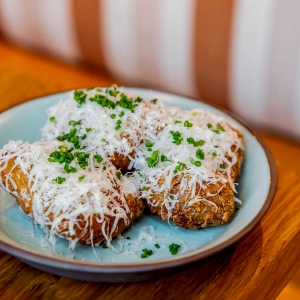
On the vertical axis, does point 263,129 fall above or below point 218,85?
below

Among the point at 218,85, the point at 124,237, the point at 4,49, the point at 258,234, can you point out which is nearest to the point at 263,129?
the point at 218,85

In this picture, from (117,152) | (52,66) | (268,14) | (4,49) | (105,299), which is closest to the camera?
(105,299)

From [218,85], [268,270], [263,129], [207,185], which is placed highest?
[207,185]

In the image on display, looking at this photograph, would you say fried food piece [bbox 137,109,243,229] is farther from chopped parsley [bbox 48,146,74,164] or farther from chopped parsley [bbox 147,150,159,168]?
chopped parsley [bbox 48,146,74,164]

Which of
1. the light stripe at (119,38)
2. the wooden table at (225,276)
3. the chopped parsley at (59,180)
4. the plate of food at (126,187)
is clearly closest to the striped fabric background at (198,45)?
the light stripe at (119,38)

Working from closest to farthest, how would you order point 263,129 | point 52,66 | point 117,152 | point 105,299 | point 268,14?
point 105,299 < point 117,152 < point 268,14 < point 263,129 < point 52,66

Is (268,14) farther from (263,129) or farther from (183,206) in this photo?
(183,206)

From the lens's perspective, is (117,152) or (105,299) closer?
(105,299)

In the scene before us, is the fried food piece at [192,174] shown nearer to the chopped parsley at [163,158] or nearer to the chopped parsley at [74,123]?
the chopped parsley at [163,158]
